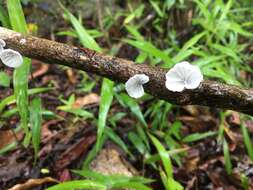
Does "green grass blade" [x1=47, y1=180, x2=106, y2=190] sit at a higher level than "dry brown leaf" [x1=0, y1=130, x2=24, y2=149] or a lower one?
lower

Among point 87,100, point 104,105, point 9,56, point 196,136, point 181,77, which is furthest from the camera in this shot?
point 87,100

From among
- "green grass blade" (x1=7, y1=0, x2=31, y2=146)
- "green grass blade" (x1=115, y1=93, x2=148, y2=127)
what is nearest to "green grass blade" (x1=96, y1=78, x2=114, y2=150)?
"green grass blade" (x1=115, y1=93, x2=148, y2=127)

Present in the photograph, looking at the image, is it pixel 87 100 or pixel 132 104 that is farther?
pixel 87 100

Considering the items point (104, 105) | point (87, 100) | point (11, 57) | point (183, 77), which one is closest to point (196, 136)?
point (104, 105)

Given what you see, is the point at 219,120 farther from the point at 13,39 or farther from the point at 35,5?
the point at 35,5

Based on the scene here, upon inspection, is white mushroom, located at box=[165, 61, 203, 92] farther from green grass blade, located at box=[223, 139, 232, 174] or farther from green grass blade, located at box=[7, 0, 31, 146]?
green grass blade, located at box=[223, 139, 232, 174]

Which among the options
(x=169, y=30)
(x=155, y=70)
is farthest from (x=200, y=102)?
(x=169, y=30)

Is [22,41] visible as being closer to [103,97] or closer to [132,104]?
[103,97]

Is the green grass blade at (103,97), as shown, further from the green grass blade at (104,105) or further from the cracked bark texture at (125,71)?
the cracked bark texture at (125,71)

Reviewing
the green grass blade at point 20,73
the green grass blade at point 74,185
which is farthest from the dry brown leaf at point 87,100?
the green grass blade at point 74,185
